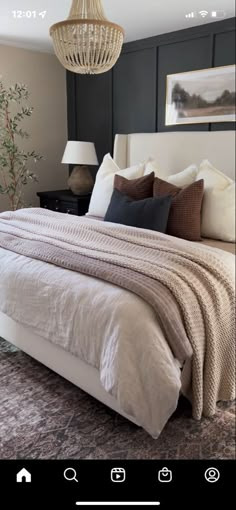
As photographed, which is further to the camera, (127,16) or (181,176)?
(181,176)

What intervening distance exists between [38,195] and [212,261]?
260 cm

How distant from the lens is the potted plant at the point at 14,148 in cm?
355

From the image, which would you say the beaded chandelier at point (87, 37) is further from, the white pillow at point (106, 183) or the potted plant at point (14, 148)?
the potted plant at point (14, 148)

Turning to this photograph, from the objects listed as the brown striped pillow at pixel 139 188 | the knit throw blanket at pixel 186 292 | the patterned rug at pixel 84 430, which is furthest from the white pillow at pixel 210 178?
the patterned rug at pixel 84 430

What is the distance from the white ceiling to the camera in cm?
178

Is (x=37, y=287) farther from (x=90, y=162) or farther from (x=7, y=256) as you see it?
(x=90, y=162)

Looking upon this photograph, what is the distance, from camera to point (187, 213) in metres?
2.31

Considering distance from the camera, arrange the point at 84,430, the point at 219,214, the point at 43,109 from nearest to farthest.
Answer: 1. the point at 84,430
2. the point at 219,214
3. the point at 43,109

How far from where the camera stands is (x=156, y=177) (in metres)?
2.71

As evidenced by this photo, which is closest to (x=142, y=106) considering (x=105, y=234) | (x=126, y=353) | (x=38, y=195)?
(x=38, y=195)
